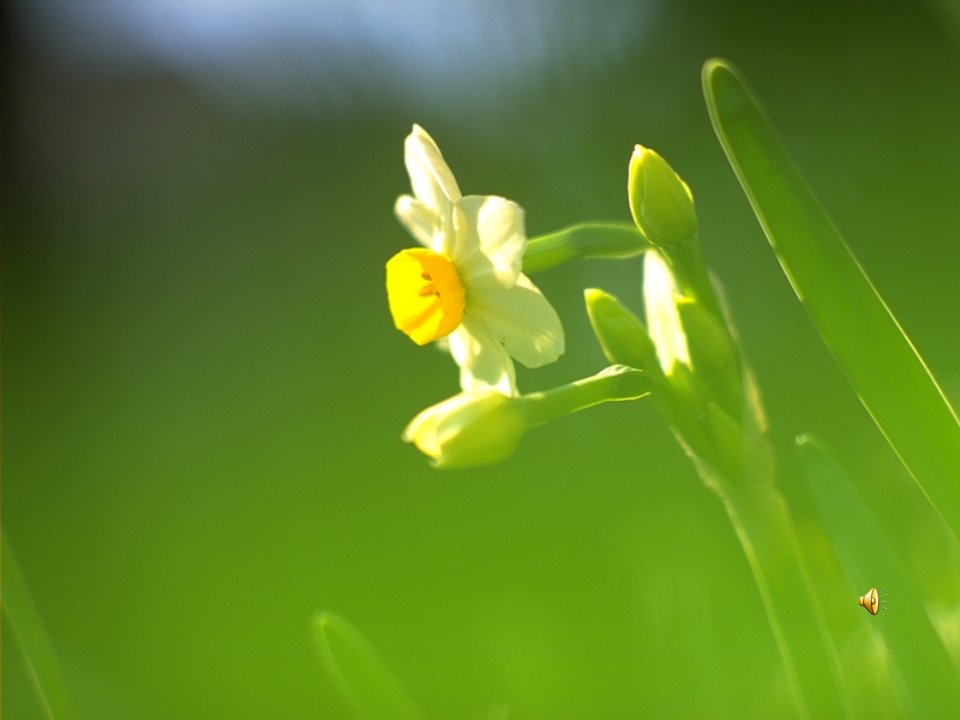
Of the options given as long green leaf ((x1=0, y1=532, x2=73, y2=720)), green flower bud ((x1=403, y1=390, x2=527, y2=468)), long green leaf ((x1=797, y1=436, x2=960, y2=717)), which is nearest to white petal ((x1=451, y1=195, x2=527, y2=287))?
green flower bud ((x1=403, y1=390, x2=527, y2=468))

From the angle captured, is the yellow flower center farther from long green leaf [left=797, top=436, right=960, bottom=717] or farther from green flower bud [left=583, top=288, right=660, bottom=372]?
long green leaf [left=797, top=436, right=960, bottom=717]

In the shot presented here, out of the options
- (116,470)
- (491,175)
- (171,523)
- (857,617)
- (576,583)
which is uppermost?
(491,175)

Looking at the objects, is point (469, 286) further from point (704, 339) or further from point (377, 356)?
point (377, 356)

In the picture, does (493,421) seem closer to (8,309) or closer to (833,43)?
(833,43)

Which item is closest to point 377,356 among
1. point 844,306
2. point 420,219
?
point 420,219

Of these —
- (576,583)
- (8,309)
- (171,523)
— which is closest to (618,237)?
(576,583)

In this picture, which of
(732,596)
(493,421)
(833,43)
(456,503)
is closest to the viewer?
(493,421)
